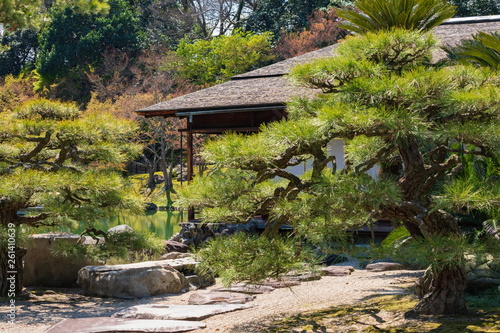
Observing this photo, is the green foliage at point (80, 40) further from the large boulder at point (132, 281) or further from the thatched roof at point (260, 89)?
the large boulder at point (132, 281)

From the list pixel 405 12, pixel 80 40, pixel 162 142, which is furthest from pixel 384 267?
pixel 80 40

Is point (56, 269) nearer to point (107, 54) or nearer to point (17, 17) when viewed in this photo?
point (17, 17)

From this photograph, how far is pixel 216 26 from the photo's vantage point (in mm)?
Result: 32375

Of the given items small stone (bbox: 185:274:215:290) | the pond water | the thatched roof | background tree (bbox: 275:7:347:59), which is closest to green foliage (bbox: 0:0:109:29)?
the thatched roof

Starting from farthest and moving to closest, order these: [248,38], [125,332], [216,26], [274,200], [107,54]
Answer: [216,26]
[107,54]
[248,38]
[125,332]
[274,200]

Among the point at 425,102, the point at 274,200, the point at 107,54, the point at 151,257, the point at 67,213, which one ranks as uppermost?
the point at 107,54

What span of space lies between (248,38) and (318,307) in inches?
862

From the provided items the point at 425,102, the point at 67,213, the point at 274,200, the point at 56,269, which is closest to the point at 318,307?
the point at 274,200

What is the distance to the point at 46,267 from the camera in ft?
26.2

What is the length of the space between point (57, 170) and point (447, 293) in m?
4.64

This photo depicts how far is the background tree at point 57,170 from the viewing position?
6.21 meters

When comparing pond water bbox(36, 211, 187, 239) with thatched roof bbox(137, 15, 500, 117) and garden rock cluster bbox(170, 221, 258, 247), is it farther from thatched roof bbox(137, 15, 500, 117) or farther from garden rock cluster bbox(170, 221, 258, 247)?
thatched roof bbox(137, 15, 500, 117)

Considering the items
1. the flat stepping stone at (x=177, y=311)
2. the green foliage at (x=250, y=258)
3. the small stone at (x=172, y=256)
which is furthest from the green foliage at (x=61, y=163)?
the green foliage at (x=250, y=258)

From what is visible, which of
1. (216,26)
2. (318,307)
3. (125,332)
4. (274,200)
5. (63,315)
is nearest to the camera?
(274,200)
